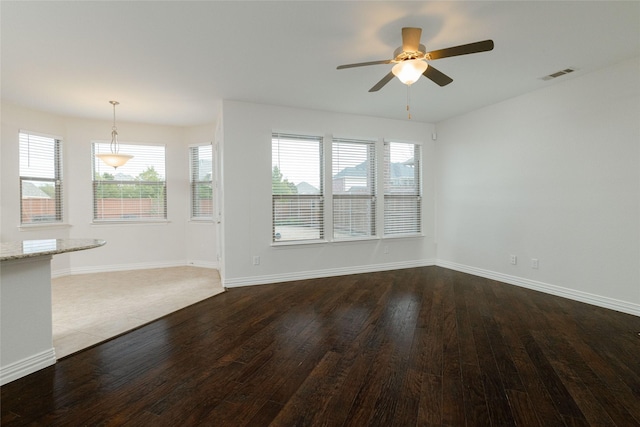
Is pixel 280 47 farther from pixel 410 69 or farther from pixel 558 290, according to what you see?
pixel 558 290

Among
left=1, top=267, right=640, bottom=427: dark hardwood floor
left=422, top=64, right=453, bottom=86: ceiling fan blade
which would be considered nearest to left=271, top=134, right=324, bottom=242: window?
left=1, top=267, right=640, bottom=427: dark hardwood floor

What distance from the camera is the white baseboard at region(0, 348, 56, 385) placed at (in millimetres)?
2037

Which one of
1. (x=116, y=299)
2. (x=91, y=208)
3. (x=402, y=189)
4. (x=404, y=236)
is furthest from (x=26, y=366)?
(x=402, y=189)

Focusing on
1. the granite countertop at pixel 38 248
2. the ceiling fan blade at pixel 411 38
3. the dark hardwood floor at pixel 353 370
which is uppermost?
the ceiling fan blade at pixel 411 38

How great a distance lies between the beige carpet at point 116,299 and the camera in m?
2.86

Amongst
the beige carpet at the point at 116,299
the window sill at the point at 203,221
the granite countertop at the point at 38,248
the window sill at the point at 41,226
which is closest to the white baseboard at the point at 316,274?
the beige carpet at the point at 116,299

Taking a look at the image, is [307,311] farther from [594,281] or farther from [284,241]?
[594,281]

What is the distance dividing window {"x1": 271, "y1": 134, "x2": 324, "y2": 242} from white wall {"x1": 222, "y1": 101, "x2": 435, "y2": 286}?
0.12 meters

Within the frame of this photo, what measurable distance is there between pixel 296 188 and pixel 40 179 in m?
4.17

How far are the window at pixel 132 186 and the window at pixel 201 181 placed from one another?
1.72 ft

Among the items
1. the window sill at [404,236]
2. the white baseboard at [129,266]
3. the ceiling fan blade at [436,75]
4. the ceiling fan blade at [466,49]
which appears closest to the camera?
the ceiling fan blade at [466,49]

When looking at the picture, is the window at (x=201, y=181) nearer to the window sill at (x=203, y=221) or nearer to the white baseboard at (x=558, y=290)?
the window sill at (x=203, y=221)

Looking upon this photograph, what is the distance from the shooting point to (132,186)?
566cm

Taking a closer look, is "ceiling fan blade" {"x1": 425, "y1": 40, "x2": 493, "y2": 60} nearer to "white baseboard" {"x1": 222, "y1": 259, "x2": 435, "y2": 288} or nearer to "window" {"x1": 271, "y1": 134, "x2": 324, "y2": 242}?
"window" {"x1": 271, "y1": 134, "x2": 324, "y2": 242}
